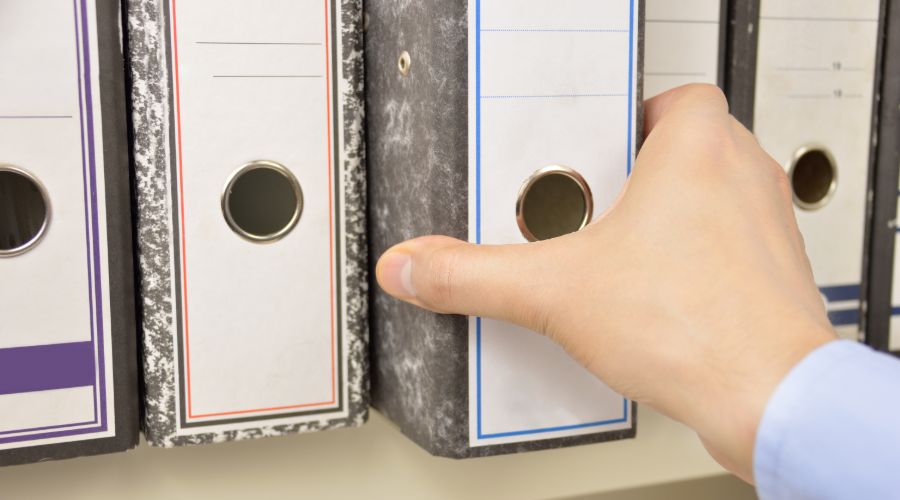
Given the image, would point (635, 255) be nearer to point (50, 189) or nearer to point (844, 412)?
point (844, 412)

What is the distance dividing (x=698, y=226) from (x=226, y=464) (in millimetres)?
319

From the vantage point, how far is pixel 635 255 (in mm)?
387

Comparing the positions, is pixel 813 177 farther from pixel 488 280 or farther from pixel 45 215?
pixel 45 215

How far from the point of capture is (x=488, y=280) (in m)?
0.40

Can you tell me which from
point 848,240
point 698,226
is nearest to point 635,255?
point 698,226

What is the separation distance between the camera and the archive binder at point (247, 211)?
446mm

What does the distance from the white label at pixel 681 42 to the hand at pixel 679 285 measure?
13cm

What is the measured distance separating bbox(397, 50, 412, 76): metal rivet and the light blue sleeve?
23 cm

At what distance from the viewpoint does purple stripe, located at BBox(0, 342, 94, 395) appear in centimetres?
43

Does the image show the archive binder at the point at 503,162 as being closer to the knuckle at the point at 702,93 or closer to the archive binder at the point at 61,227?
the knuckle at the point at 702,93

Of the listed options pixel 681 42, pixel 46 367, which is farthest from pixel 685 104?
pixel 46 367

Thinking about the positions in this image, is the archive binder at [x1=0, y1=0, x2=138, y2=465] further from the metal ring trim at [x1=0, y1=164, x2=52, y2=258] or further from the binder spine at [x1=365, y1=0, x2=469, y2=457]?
the binder spine at [x1=365, y1=0, x2=469, y2=457]

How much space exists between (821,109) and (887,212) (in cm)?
8

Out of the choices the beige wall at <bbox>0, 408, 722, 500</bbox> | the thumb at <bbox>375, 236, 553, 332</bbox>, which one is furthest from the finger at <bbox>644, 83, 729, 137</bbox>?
the beige wall at <bbox>0, 408, 722, 500</bbox>
